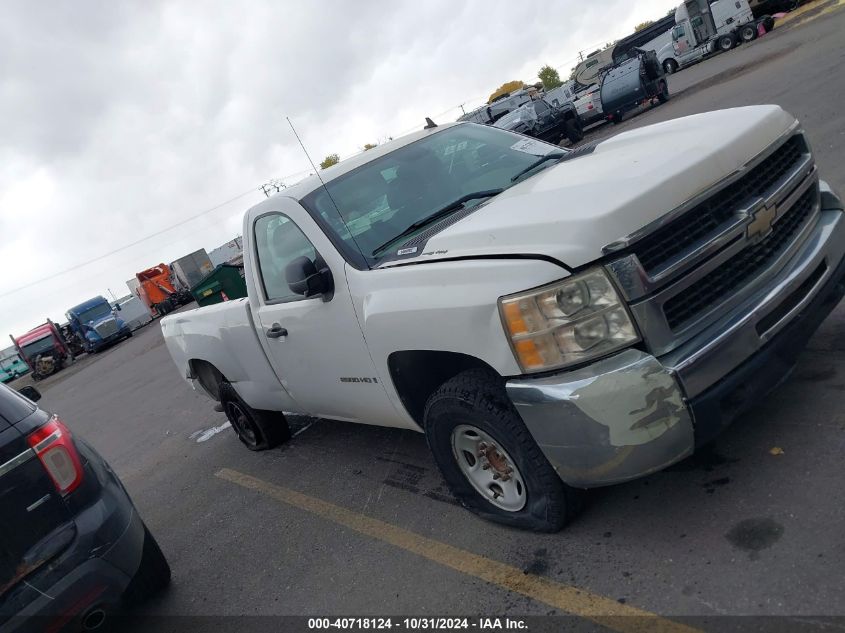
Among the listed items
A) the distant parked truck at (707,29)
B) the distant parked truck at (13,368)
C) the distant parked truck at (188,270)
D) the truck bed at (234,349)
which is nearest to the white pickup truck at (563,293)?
the truck bed at (234,349)

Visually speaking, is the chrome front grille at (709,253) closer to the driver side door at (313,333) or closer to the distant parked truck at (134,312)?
the driver side door at (313,333)

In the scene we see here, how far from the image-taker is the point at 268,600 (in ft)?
11.4

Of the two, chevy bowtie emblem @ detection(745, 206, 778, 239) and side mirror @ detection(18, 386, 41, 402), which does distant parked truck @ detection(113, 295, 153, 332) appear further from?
chevy bowtie emblem @ detection(745, 206, 778, 239)

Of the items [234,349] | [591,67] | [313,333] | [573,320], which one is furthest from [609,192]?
[591,67]

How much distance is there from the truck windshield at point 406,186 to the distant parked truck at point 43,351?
121 ft

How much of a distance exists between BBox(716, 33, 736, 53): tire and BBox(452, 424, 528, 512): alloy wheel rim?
3608 centimetres

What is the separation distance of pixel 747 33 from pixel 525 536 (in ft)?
116

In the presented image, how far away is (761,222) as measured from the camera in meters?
2.79

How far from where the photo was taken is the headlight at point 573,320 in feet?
8.14

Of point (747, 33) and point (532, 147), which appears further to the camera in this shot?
point (747, 33)

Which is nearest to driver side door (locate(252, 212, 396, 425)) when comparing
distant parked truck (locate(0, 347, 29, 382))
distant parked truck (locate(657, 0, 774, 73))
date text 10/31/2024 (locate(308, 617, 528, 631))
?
date text 10/31/2024 (locate(308, 617, 528, 631))

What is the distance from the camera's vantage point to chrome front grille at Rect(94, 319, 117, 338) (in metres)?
35.1

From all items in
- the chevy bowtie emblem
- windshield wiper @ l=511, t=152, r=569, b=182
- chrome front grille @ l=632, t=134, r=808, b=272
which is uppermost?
windshield wiper @ l=511, t=152, r=569, b=182

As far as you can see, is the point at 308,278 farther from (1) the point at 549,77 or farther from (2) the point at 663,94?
(1) the point at 549,77
